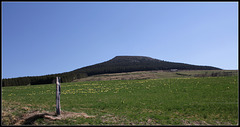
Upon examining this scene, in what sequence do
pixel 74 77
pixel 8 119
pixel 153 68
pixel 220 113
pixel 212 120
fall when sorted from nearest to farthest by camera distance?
pixel 8 119, pixel 212 120, pixel 220 113, pixel 74 77, pixel 153 68

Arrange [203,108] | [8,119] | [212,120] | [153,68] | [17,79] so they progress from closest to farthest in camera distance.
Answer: [8,119] → [212,120] → [203,108] → [17,79] → [153,68]

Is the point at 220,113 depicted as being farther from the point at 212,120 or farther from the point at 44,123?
the point at 44,123

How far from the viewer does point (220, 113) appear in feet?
50.3

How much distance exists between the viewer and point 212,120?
13250mm

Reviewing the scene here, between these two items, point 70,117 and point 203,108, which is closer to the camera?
point 70,117

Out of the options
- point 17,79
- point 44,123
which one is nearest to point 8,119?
point 44,123

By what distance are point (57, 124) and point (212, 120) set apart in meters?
10.9

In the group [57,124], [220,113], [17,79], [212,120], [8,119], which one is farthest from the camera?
[17,79]


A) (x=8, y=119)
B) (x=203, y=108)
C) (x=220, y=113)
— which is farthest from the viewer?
(x=203, y=108)

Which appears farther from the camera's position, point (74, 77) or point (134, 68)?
point (134, 68)

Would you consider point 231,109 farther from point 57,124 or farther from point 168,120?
point 57,124

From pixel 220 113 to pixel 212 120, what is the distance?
271cm

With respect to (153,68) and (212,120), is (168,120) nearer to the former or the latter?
(212,120)

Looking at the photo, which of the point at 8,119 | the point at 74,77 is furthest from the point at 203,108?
the point at 74,77
